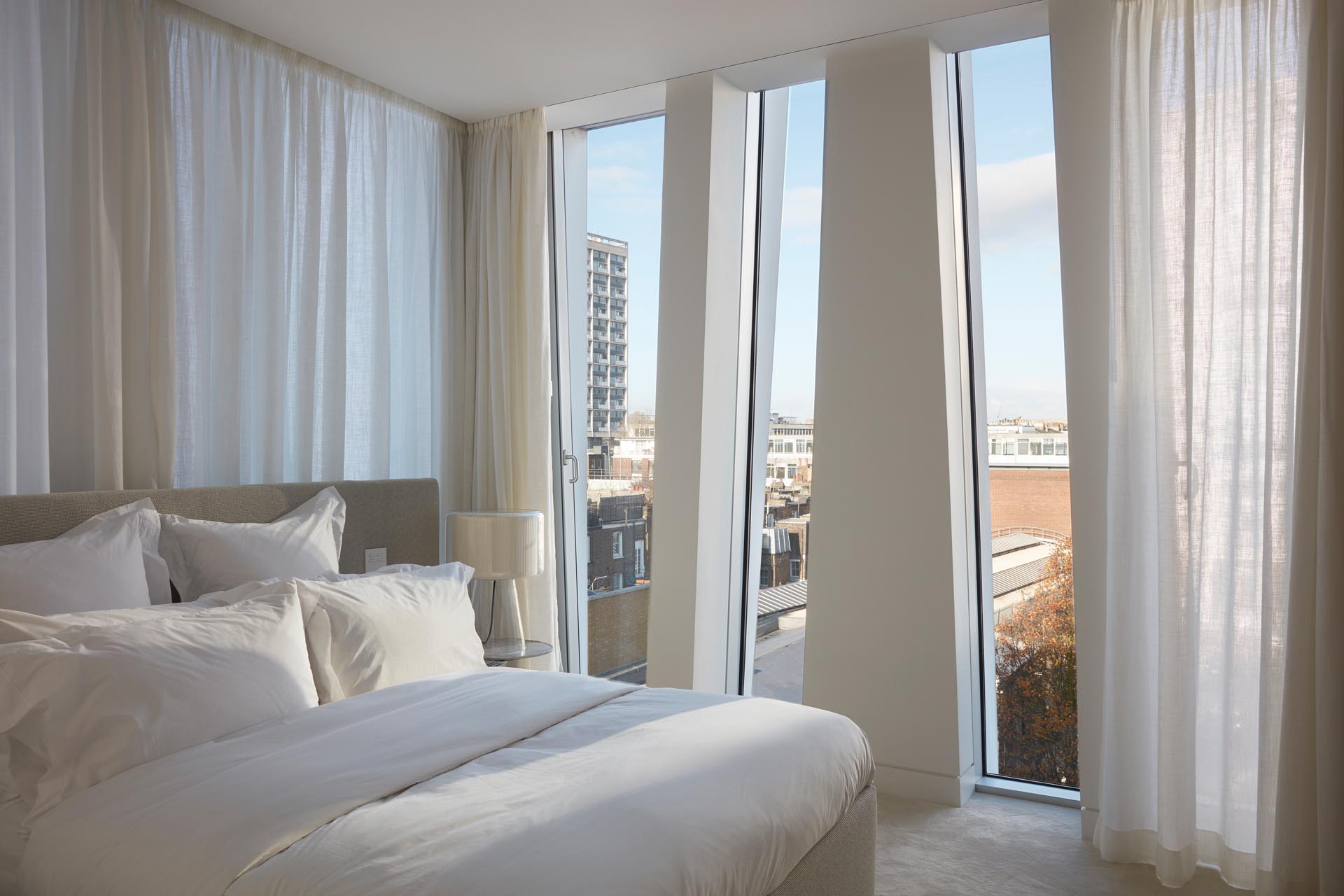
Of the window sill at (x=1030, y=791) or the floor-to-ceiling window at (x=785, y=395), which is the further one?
the floor-to-ceiling window at (x=785, y=395)

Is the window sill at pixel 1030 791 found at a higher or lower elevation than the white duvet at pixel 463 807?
lower

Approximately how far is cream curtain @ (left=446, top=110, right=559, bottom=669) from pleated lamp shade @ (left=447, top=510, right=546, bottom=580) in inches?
14.4

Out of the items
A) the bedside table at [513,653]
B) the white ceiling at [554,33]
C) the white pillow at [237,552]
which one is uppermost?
the white ceiling at [554,33]

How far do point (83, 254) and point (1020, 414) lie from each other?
10.8 ft

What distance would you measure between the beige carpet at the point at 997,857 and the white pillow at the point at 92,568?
232 cm

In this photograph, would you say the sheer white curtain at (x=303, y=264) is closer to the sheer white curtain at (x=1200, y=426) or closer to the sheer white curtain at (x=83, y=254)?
the sheer white curtain at (x=83, y=254)

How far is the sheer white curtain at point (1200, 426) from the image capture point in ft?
8.71

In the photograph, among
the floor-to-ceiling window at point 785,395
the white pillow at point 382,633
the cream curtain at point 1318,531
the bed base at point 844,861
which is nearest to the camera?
the bed base at point 844,861

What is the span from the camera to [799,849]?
6.56ft

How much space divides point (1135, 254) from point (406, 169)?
2.98 metres

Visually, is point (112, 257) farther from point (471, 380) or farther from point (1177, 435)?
point (1177, 435)

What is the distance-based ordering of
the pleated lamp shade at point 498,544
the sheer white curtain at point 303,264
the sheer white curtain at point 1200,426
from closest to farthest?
the sheer white curtain at point 1200,426 → the sheer white curtain at point 303,264 → the pleated lamp shade at point 498,544

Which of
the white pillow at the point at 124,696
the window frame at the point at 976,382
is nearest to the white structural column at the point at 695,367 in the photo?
the window frame at the point at 976,382

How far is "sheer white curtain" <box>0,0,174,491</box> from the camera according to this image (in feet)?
8.64
